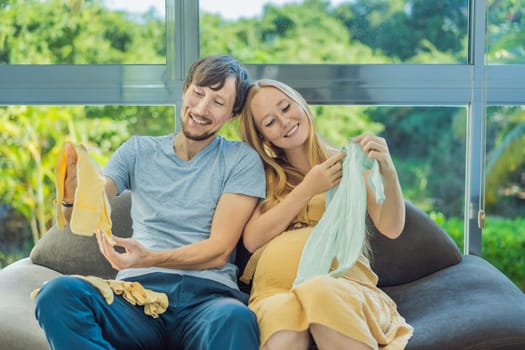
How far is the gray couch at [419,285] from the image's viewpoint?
1994mm

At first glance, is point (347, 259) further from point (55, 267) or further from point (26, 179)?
point (26, 179)

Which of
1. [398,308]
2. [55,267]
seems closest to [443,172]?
[398,308]

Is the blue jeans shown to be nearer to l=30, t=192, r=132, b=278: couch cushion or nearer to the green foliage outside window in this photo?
l=30, t=192, r=132, b=278: couch cushion

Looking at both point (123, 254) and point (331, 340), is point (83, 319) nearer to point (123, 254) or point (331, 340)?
point (123, 254)

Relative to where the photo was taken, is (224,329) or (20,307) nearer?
(224,329)

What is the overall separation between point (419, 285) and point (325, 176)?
55 centimetres

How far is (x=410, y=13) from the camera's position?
9.95 ft

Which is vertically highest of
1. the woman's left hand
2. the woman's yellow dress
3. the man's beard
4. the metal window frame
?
the metal window frame

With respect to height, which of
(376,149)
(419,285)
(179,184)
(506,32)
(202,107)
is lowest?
(419,285)

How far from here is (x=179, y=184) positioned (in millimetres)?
2348

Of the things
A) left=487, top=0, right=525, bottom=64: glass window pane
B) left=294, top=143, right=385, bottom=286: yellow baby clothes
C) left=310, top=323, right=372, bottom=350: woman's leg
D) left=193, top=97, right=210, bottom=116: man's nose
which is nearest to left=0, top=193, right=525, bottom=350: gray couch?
left=310, top=323, right=372, bottom=350: woman's leg

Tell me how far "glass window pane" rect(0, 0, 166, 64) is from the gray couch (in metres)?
0.67

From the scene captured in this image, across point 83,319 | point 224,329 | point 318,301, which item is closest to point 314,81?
point 318,301

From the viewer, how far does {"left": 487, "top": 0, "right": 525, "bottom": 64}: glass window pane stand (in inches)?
120
